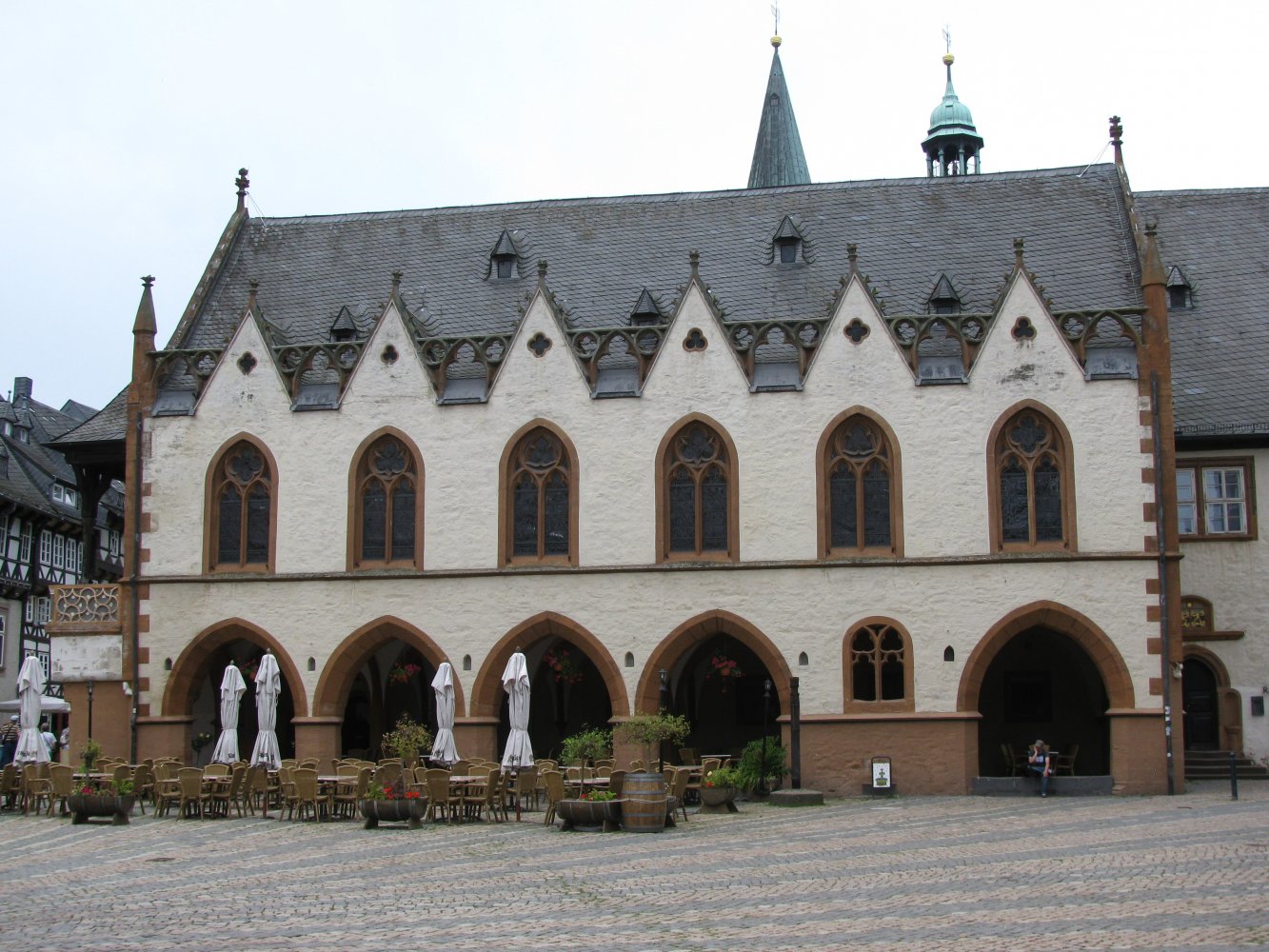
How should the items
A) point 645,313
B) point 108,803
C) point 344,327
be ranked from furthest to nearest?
point 344,327
point 645,313
point 108,803

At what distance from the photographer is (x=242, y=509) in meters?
31.9

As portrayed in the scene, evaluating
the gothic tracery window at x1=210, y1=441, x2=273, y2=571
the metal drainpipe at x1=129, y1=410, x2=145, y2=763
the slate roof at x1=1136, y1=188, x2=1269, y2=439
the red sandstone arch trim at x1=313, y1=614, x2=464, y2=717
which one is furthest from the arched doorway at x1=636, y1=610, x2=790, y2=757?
the metal drainpipe at x1=129, y1=410, x2=145, y2=763

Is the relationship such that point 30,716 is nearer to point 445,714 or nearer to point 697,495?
point 445,714

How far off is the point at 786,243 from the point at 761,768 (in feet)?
37.9

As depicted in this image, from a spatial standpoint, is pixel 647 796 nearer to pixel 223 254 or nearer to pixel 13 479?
pixel 223 254

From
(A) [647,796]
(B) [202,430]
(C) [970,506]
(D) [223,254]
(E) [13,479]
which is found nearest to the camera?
(A) [647,796]

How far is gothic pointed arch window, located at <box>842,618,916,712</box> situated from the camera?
96.2 feet

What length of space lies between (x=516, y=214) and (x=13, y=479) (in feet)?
73.7

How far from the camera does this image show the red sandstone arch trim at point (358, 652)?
30.8 meters

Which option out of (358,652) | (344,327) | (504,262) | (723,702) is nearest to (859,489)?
(723,702)

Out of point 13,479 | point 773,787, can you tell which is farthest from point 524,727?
point 13,479

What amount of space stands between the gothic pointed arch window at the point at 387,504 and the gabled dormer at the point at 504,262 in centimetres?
542

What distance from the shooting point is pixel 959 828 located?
2194 centimetres

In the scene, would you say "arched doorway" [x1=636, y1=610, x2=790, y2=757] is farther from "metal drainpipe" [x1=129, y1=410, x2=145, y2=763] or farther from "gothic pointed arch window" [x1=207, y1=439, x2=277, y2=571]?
"metal drainpipe" [x1=129, y1=410, x2=145, y2=763]
